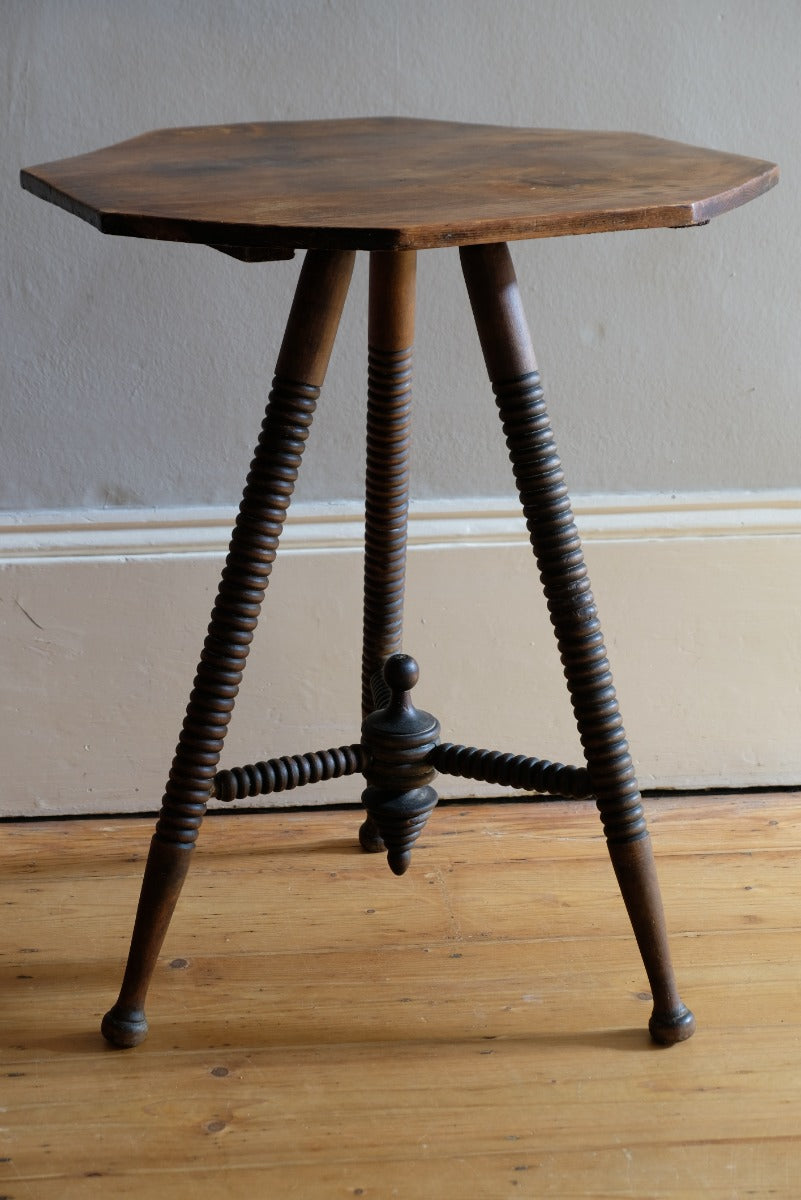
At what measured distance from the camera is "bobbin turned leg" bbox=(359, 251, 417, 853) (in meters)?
1.04

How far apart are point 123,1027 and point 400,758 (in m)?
0.31

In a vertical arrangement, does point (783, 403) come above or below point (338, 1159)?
above

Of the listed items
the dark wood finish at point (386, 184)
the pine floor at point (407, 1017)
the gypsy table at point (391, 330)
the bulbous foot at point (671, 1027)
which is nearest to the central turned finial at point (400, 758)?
the gypsy table at point (391, 330)

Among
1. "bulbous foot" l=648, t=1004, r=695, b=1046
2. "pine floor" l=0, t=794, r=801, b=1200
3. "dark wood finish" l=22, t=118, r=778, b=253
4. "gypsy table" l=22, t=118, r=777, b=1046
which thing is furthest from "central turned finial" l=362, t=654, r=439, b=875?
"dark wood finish" l=22, t=118, r=778, b=253

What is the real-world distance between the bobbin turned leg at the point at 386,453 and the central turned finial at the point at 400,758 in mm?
49

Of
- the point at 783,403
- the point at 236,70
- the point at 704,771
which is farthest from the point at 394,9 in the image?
the point at 704,771

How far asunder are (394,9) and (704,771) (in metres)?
0.87

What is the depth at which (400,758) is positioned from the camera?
104 cm

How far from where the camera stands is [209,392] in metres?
1.29

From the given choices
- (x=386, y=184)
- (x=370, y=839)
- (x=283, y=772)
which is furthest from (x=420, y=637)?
(x=386, y=184)

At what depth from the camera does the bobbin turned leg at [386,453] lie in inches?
40.9

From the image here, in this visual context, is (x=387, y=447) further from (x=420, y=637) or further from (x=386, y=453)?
(x=420, y=637)

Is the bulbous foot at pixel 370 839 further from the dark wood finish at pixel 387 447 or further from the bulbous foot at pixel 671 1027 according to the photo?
the bulbous foot at pixel 671 1027

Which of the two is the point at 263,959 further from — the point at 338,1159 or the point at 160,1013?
the point at 338,1159
